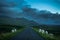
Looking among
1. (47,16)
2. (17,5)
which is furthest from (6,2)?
(47,16)

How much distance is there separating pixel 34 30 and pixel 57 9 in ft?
2.94

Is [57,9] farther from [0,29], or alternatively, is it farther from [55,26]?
[0,29]

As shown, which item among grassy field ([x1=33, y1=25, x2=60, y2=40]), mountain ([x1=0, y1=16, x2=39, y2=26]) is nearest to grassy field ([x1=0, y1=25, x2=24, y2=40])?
mountain ([x1=0, y1=16, x2=39, y2=26])

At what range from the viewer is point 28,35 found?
15008mm

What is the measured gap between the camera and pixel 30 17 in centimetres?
1506

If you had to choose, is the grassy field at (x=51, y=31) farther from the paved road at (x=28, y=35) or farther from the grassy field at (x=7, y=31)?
the grassy field at (x=7, y=31)

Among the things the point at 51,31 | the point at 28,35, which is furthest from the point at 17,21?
the point at 51,31

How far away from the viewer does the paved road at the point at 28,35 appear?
14914mm

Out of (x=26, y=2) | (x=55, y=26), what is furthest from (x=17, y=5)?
(x=55, y=26)

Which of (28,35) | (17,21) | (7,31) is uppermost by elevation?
(17,21)

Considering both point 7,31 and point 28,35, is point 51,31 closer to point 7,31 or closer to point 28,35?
point 28,35

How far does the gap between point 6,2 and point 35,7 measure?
2.77 feet

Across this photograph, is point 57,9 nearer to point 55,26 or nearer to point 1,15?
point 55,26

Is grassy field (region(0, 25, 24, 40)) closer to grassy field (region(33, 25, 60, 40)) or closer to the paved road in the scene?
the paved road
